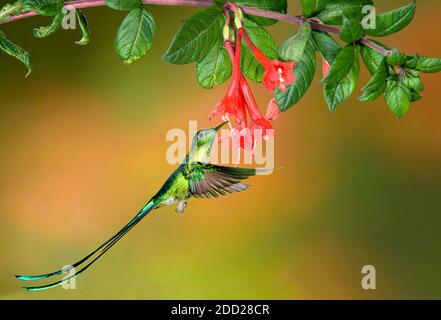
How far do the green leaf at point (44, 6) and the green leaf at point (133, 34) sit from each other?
0.06 meters

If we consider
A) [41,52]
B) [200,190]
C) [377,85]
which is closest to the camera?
[377,85]

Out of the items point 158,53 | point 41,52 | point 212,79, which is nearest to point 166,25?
point 158,53

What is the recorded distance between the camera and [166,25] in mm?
1189

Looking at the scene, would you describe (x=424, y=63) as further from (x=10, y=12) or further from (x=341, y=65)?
(x=10, y=12)

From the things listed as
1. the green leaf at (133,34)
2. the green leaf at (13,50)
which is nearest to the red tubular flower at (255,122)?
the green leaf at (133,34)

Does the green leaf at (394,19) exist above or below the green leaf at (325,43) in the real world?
above

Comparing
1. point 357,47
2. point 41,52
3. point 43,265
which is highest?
point 41,52

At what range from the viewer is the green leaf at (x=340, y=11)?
502 millimetres

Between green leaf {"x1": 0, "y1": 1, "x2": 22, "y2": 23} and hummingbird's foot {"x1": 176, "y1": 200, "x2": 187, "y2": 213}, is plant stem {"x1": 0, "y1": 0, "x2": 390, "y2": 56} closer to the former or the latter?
green leaf {"x1": 0, "y1": 1, "x2": 22, "y2": 23}

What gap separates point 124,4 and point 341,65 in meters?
0.21

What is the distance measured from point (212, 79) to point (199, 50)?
8cm

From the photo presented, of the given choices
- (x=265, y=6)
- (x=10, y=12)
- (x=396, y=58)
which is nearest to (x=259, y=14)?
(x=265, y=6)

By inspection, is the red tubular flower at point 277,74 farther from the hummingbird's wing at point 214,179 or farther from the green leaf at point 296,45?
the hummingbird's wing at point 214,179

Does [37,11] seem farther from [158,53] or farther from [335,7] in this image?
[158,53]
